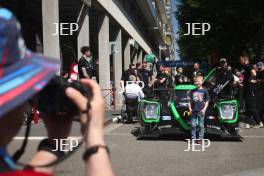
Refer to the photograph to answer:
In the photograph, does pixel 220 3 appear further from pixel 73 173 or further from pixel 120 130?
pixel 73 173

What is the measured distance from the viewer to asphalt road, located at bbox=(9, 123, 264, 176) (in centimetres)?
730

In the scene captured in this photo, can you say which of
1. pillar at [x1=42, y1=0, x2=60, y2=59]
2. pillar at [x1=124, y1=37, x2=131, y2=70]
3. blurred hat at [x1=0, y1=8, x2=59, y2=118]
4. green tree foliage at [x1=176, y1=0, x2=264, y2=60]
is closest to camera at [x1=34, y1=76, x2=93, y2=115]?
blurred hat at [x1=0, y1=8, x2=59, y2=118]

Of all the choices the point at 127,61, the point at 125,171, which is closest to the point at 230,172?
the point at 125,171

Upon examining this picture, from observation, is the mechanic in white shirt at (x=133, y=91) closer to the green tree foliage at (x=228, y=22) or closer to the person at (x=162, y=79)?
the person at (x=162, y=79)

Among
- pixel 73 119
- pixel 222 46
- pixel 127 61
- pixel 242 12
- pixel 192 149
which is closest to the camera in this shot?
pixel 73 119

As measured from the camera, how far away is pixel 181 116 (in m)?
11.1

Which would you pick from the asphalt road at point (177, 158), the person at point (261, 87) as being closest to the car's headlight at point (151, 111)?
the asphalt road at point (177, 158)

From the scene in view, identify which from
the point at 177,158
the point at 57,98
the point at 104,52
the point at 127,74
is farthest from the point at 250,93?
the point at 57,98

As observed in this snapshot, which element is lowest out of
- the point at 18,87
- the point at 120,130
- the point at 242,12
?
the point at 120,130

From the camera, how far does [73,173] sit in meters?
7.06

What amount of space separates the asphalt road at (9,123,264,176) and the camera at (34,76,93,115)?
4.63 metres

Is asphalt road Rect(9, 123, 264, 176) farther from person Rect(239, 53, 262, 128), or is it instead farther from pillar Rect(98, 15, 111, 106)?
pillar Rect(98, 15, 111, 106)

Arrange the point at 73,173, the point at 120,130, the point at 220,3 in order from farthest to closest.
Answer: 1. the point at 220,3
2. the point at 120,130
3. the point at 73,173

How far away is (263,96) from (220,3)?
12264 millimetres
